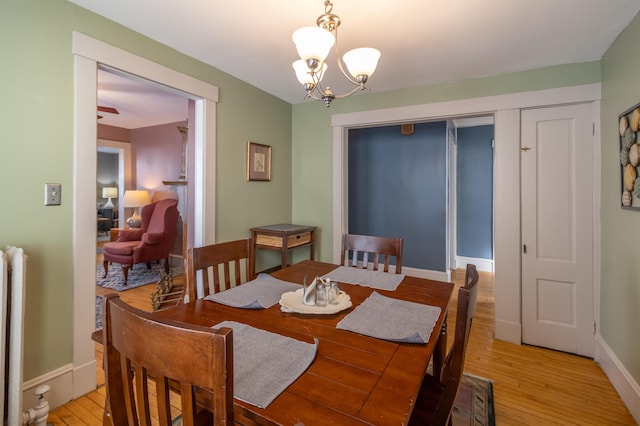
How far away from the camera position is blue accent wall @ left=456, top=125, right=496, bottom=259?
4723 millimetres

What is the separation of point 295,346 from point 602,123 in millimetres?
2677

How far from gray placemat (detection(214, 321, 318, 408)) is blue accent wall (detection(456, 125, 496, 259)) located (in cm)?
458

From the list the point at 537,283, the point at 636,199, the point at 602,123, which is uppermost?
the point at 602,123

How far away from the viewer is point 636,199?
Result: 170 centimetres

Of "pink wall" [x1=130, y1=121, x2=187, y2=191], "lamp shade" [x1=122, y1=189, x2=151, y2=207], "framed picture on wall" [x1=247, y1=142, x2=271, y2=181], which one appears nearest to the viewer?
"framed picture on wall" [x1=247, y1=142, x2=271, y2=181]

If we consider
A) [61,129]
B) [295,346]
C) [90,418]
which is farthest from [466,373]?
[61,129]

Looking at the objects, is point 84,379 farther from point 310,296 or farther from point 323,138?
point 323,138

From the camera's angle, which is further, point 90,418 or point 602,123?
point 602,123

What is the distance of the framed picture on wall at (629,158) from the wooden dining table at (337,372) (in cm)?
132

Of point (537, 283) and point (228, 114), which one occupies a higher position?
point (228, 114)

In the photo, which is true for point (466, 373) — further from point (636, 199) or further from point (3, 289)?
point (3, 289)

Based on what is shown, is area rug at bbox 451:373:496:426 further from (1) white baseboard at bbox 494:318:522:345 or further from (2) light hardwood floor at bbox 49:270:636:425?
(1) white baseboard at bbox 494:318:522:345

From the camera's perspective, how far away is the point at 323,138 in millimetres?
3365

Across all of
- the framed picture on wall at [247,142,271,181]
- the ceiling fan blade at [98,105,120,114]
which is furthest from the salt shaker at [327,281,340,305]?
the ceiling fan blade at [98,105,120,114]
